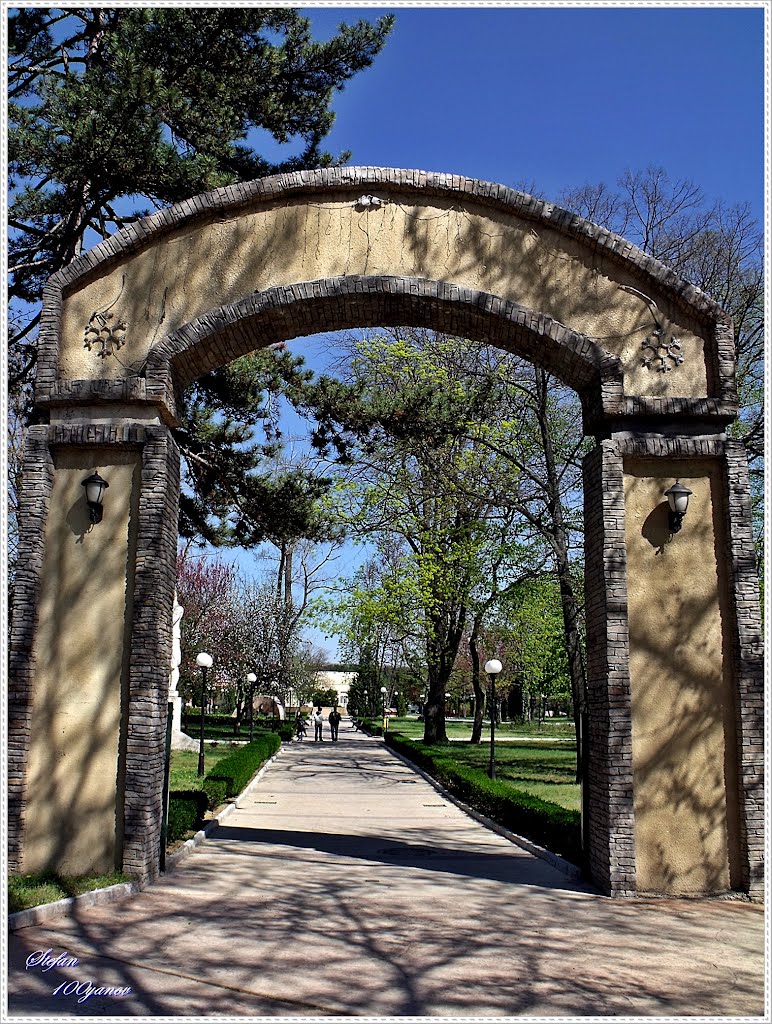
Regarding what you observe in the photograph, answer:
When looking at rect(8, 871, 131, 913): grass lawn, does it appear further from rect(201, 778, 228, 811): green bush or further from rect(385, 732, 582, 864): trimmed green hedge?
rect(201, 778, 228, 811): green bush

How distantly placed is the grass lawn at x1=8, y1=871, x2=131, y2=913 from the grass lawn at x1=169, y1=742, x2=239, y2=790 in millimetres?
6562

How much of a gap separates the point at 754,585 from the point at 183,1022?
19.1 ft

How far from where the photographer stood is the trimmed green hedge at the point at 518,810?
29.5 ft

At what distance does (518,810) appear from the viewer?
11.0 metres

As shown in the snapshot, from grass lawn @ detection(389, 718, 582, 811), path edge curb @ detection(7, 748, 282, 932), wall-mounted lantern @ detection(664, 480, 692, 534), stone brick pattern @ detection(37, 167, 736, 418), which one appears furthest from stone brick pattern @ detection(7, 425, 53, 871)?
grass lawn @ detection(389, 718, 582, 811)

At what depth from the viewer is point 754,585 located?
25.4 feet

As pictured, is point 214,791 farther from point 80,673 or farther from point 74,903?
point 74,903

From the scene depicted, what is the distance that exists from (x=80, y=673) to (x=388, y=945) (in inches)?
142

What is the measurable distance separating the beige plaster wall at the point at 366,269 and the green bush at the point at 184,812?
4655 mm

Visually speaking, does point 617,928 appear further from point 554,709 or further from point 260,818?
point 554,709

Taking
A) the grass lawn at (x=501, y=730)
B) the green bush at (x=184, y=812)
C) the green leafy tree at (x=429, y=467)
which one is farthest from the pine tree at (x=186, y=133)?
the grass lawn at (x=501, y=730)

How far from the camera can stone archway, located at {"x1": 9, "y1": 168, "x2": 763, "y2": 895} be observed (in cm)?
742

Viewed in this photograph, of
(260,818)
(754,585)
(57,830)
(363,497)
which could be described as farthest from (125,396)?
(363,497)

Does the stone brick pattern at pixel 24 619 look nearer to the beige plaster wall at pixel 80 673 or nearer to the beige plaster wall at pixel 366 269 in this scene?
the beige plaster wall at pixel 80 673
